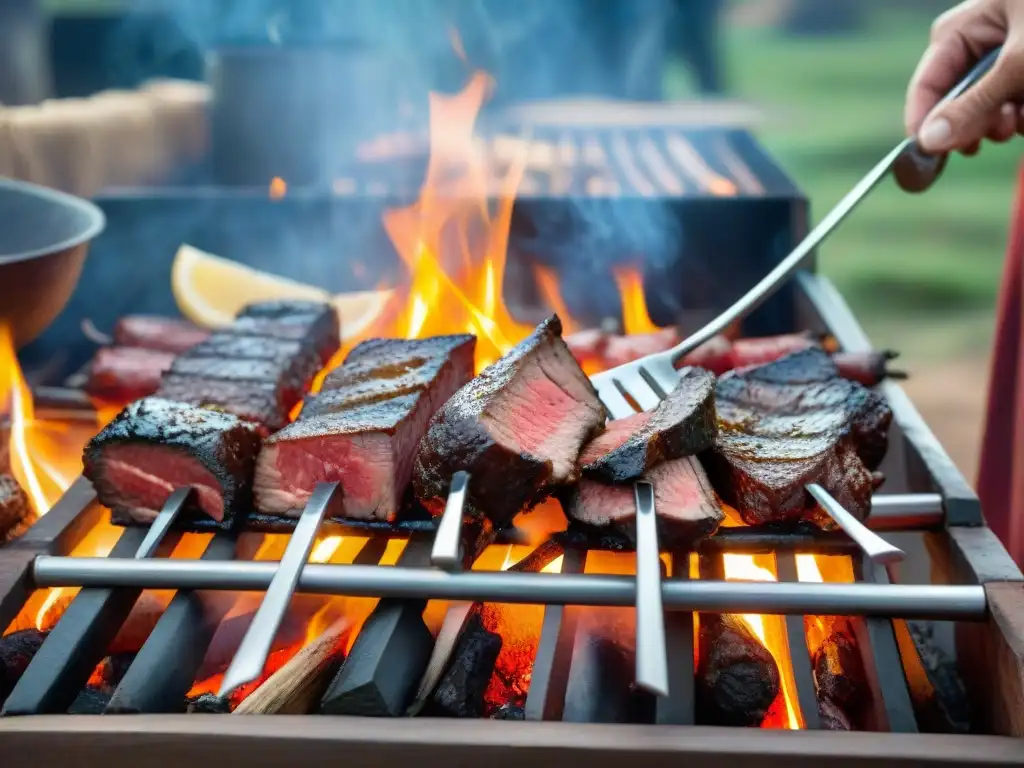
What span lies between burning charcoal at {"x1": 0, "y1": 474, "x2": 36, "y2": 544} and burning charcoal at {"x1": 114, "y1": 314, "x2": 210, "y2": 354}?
0.94 metres

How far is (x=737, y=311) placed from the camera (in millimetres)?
2438

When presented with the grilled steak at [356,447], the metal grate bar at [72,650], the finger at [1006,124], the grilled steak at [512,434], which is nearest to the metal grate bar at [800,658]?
the grilled steak at [512,434]

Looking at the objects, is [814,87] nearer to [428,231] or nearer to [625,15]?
[625,15]

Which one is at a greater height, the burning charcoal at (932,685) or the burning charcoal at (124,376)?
the burning charcoal at (124,376)

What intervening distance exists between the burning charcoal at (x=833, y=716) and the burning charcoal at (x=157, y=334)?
1989 millimetres

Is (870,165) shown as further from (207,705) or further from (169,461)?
(207,705)

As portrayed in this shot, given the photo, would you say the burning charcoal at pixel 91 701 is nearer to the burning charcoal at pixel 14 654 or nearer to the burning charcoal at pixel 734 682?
the burning charcoal at pixel 14 654

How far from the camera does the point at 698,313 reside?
342 centimetres

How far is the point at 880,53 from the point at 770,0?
3.69 m

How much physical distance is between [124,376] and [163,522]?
96 centimetres

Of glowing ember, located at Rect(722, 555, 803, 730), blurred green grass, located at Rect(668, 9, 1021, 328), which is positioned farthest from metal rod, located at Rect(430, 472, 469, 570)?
blurred green grass, located at Rect(668, 9, 1021, 328)

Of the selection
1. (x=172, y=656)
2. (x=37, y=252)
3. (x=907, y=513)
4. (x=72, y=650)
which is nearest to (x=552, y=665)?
(x=172, y=656)

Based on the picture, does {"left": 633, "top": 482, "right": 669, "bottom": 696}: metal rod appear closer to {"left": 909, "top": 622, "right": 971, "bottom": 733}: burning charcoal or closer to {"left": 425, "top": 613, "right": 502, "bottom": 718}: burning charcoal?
{"left": 425, "top": 613, "right": 502, "bottom": 718}: burning charcoal

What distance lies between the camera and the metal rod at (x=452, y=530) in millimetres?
1438
